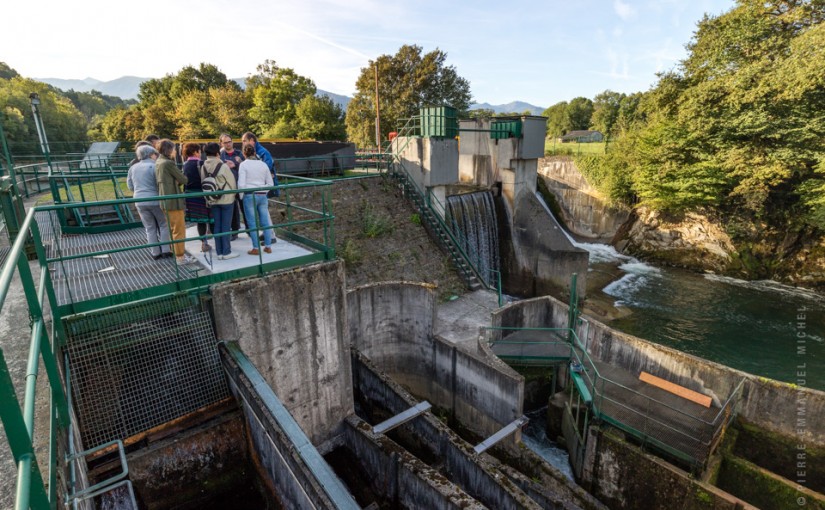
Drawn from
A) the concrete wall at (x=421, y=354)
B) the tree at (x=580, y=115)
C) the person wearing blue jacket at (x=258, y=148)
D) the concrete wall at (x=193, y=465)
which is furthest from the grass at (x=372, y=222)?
the tree at (x=580, y=115)

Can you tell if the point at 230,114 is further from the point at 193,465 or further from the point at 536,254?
the point at 193,465

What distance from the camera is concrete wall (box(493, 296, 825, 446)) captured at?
25.9 feet

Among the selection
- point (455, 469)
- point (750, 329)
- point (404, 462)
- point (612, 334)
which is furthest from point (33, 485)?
point (750, 329)

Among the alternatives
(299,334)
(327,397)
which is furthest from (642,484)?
(299,334)

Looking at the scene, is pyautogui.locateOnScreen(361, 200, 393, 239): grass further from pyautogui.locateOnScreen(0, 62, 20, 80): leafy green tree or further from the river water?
pyautogui.locateOnScreen(0, 62, 20, 80): leafy green tree

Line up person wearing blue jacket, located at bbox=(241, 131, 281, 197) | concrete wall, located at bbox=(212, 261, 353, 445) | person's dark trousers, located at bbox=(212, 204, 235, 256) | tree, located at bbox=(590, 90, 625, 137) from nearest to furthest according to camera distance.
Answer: concrete wall, located at bbox=(212, 261, 353, 445)
person's dark trousers, located at bbox=(212, 204, 235, 256)
person wearing blue jacket, located at bbox=(241, 131, 281, 197)
tree, located at bbox=(590, 90, 625, 137)

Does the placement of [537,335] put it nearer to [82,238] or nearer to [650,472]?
[650,472]

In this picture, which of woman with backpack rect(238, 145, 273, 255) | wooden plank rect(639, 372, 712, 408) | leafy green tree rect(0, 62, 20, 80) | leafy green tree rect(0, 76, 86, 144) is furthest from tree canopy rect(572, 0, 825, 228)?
leafy green tree rect(0, 62, 20, 80)

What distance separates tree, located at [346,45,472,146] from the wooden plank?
3058 centimetres

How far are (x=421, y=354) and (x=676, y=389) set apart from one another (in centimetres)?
611

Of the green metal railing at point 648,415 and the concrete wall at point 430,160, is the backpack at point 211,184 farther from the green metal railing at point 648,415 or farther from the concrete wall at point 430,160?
the concrete wall at point 430,160

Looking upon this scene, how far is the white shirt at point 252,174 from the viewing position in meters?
6.48

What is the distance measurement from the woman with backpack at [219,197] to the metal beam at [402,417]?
401cm

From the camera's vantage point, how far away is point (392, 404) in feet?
27.2
